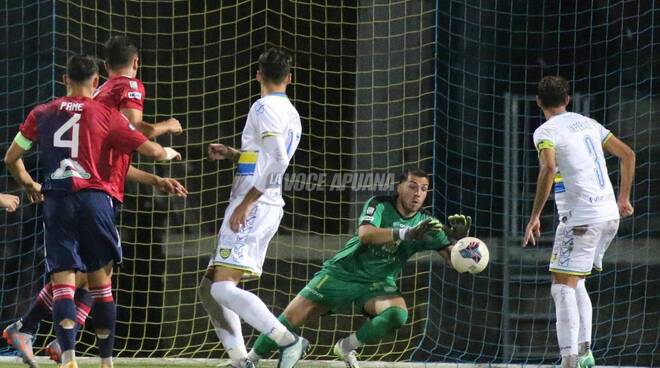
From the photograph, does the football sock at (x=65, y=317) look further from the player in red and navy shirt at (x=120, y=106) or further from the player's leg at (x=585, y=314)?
the player's leg at (x=585, y=314)

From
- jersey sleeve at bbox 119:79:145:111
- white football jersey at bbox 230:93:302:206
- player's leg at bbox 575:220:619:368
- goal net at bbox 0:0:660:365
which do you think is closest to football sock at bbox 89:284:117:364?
white football jersey at bbox 230:93:302:206

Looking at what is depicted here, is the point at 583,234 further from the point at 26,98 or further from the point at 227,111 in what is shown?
the point at 26,98

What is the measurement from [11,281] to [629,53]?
4730mm

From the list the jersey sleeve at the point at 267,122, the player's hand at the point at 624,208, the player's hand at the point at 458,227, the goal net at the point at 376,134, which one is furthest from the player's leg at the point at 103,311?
the player's hand at the point at 624,208

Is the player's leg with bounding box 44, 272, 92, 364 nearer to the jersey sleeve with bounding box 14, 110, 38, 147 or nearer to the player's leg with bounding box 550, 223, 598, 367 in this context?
the jersey sleeve with bounding box 14, 110, 38, 147

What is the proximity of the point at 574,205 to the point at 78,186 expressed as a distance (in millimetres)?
2793

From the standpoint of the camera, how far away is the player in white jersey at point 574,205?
7441 millimetres

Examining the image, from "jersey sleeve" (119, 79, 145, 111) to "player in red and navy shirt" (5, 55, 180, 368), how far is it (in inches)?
16.5

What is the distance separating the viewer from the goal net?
9680mm

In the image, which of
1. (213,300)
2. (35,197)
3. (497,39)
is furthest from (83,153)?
(497,39)

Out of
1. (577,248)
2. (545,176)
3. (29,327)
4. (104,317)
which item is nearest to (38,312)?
(29,327)

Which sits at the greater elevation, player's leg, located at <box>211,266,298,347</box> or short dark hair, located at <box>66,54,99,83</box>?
short dark hair, located at <box>66,54,99,83</box>

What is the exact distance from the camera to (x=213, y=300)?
24.4ft

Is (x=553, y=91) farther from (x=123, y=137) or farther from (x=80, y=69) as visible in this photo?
(x=80, y=69)
